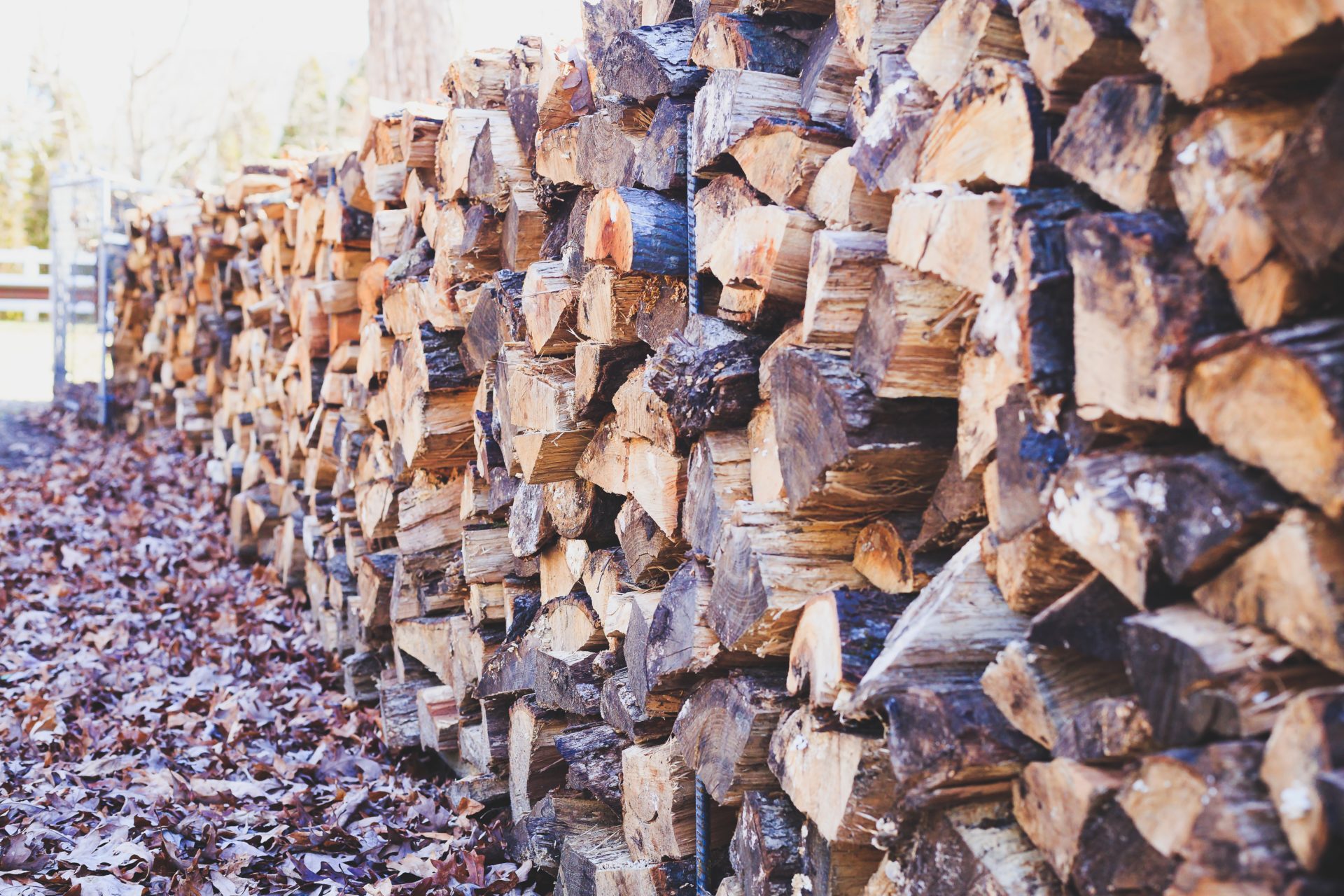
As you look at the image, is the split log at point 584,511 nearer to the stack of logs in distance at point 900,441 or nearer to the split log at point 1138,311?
the stack of logs in distance at point 900,441

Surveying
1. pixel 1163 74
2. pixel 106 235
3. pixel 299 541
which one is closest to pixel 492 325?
pixel 1163 74

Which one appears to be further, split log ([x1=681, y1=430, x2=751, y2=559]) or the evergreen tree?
the evergreen tree

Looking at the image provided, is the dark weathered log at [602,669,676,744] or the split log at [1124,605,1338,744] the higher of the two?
the split log at [1124,605,1338,744]

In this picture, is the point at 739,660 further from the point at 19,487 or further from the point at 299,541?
the point at 19,487

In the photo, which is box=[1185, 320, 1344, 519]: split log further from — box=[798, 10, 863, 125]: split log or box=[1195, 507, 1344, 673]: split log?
box=[798, 10, 863, 125]: split log

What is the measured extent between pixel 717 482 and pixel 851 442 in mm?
505

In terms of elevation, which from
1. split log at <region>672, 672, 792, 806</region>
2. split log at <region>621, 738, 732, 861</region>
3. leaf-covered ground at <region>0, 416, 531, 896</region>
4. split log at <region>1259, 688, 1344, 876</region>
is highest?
split log at <region>1259, 688, 1344, 876</region>

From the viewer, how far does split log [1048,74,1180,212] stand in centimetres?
120

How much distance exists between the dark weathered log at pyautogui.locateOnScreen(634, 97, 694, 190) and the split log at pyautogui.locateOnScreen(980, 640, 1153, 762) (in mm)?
1284

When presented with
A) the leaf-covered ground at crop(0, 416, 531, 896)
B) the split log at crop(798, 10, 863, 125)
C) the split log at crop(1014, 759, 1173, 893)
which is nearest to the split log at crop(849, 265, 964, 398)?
the split log at crop(798, 10, 863, 125)

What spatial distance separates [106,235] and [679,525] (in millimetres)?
8565

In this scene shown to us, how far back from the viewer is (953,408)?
1.68m

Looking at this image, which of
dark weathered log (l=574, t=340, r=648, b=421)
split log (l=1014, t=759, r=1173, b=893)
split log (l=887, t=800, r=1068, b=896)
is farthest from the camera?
dark weathered log (l=574, t=340, r=648, b=421)

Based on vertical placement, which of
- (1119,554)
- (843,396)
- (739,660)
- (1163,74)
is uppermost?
(1163,74)
